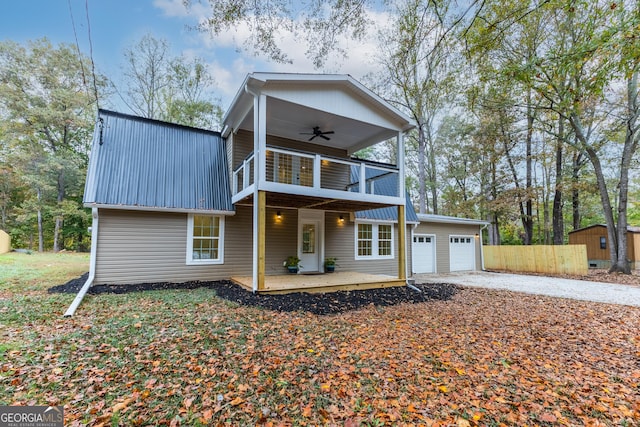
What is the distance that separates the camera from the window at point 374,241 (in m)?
11.2

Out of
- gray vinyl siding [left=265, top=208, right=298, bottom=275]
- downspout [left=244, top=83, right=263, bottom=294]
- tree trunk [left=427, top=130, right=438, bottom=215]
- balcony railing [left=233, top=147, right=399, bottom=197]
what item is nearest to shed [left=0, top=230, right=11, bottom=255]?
balcony railing [left=233, top=147, right=399, bottom=197]

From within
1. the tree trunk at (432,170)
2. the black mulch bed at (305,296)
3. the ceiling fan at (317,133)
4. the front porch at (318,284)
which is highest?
the tree trunk at (432,170)

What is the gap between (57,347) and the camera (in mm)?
3533

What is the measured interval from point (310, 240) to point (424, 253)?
6.28 metres

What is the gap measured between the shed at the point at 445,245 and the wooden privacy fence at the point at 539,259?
1.48 metres

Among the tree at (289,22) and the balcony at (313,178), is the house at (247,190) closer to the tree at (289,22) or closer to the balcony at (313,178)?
the balcony at (313,178)

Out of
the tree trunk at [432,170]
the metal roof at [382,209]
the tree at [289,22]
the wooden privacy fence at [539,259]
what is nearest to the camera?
the tree at [289,22]

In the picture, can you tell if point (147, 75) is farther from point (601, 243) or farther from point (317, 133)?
point (601, 243)

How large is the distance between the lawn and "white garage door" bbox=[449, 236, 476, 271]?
8.75 m

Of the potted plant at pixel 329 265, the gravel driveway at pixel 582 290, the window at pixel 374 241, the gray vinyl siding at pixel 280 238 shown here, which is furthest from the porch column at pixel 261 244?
the gravel driveway at pixel 582 290

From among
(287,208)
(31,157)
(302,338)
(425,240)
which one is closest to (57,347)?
(302,338)

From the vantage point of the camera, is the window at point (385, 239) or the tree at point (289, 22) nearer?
the tree at point (289, 22)

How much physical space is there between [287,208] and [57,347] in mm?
6774

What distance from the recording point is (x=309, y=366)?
3357mm
